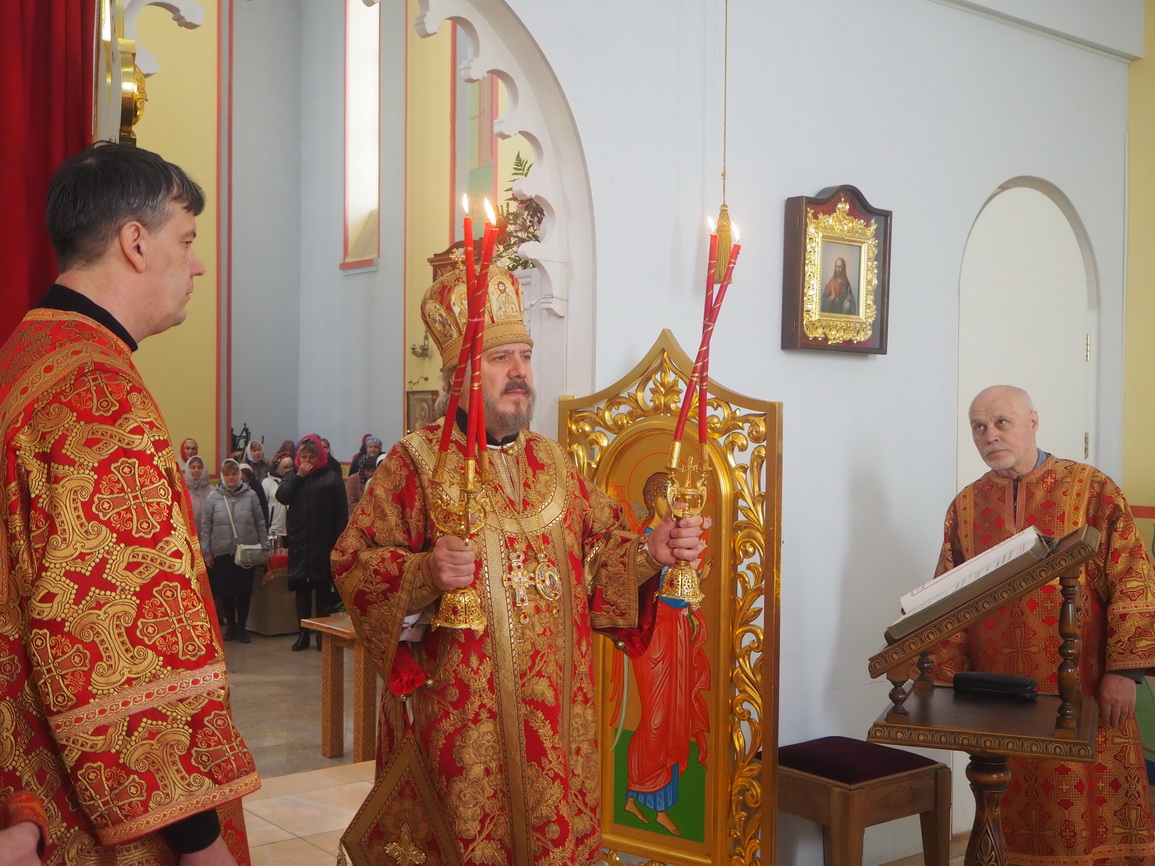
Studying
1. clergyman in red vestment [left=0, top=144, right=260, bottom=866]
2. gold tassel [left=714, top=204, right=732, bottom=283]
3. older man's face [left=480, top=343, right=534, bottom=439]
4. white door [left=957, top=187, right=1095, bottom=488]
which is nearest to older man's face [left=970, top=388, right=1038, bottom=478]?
gold tassel [left=714, top=204, right=732, bottom=283]

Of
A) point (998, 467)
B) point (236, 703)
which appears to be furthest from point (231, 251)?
point (998, 467)

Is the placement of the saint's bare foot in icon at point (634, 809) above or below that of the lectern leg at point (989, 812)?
below

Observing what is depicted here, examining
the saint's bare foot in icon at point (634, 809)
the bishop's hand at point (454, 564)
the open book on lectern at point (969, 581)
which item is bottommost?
the saint's bare foot in icon at point (634, 809)

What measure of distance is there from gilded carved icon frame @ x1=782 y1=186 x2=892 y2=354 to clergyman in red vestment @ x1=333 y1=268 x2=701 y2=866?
162 centimetres

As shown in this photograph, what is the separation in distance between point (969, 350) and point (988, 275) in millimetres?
364

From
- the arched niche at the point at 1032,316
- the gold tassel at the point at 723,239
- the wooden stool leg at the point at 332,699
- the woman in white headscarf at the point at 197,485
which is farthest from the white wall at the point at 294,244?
the gold tassel at the point at 723,239

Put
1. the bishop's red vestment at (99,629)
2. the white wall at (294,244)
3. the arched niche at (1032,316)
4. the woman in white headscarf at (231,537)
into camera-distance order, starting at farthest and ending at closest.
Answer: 1. the white wall at (294,244)
2. the woman in white headscarf at (231,537)
3. the arched niche at (1032,316)
4. the bishop's red vestment at (99,629)

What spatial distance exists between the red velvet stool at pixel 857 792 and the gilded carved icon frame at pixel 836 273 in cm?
141

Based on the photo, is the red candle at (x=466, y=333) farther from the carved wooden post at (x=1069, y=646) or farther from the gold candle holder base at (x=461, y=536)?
the carved wooden post at (x=1069, y=646)

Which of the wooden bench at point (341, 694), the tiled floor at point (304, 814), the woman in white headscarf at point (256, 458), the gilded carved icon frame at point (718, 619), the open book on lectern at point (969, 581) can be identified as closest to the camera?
the open book on lectern at point (969, 581)

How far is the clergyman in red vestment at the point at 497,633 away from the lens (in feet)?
8.18

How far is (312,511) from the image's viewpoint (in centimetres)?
845

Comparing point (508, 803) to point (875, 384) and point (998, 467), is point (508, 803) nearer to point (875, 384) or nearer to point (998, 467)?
point (998, 467)

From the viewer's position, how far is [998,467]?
3.69 metres
